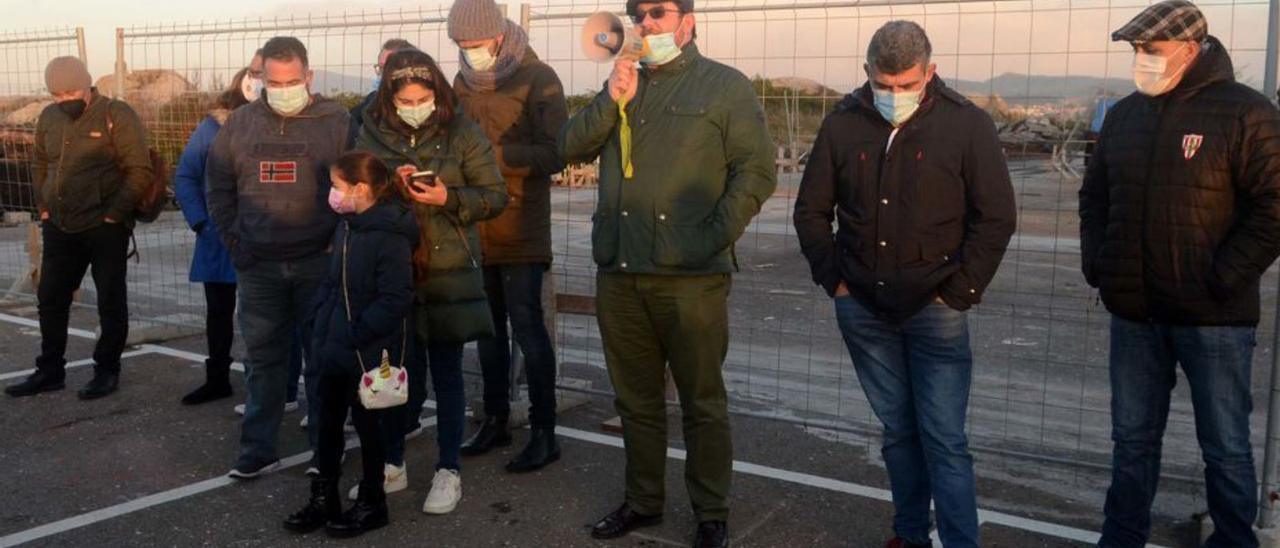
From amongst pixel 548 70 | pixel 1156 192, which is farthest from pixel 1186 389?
pixel 548 70

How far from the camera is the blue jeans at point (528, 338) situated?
586 centimetres

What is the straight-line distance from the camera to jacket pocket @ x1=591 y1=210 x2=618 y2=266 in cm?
477

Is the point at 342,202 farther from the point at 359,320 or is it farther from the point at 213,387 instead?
the point at 213,387

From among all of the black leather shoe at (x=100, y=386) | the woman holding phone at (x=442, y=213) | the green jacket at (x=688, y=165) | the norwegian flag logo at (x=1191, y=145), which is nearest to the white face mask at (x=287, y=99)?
the woman holding phone at (x=442, y=213)

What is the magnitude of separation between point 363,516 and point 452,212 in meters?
1.25

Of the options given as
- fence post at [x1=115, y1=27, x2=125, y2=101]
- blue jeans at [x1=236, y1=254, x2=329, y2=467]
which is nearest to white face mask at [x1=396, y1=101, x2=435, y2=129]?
blue jeans at [x1=236, y1=254, x2=329, y2=467]

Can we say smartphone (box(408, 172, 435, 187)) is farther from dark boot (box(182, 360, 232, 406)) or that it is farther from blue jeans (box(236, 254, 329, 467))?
dark boot (box(182, 360, 232, 406))

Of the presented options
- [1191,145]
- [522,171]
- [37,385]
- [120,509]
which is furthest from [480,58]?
[37,385]

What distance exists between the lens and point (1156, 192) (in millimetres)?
4258

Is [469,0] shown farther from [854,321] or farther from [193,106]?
[193,106]

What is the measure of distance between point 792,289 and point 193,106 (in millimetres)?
5855

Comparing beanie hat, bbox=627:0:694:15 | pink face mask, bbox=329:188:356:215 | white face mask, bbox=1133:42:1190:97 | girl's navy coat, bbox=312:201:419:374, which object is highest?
beanie hat, bbox=627:0:694:15

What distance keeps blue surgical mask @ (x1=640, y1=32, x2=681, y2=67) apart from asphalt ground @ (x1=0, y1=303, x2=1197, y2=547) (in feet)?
5.96

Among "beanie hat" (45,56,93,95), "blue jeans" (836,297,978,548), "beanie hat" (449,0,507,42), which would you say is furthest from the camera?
"beanie hat" (45,56,93,95)
